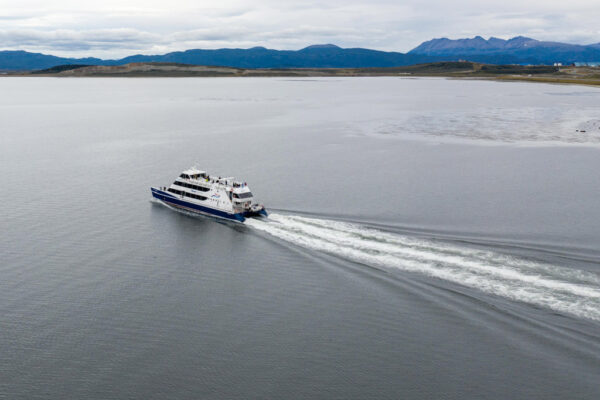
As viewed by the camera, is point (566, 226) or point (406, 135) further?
point (406, 135)

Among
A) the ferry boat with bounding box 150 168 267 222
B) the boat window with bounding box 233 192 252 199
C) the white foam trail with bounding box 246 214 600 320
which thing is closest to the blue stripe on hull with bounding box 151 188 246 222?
the ferry boat with bounding box 150 168 267 222

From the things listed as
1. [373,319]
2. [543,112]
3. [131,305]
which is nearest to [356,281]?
[373,319]

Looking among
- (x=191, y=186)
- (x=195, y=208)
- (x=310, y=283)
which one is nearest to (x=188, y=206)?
(x=195, y=208)

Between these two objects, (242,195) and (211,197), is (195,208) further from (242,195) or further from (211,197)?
(242,195)

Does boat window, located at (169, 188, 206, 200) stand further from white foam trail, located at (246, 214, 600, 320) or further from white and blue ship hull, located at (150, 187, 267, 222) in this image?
white foam trail, located at (246, 214, 600, 320)

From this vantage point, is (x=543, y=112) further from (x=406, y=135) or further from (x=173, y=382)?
(x=173, y=382)

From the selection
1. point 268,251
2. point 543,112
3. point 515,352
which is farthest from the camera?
point 543,112

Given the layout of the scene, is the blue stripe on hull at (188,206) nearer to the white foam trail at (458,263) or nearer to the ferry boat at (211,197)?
the ferry boat at (211,197)
